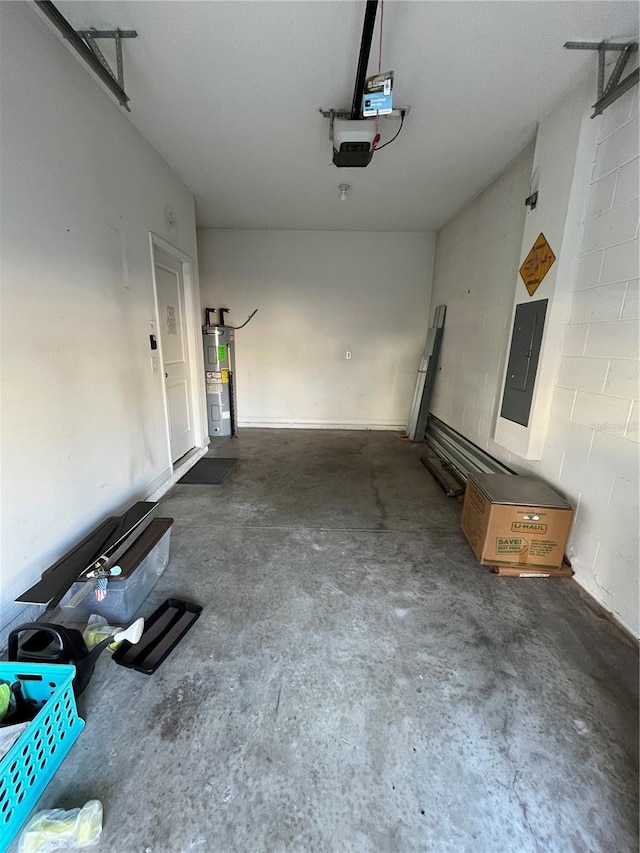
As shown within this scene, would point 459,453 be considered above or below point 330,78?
below

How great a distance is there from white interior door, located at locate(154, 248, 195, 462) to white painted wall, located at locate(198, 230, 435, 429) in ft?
5.29

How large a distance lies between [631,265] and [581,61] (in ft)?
4.11

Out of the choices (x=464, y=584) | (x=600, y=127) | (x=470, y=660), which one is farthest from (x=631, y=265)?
(x=470, y=660)

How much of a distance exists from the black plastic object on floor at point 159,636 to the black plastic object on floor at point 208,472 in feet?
5.48

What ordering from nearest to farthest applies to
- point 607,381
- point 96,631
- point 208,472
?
1. point 96,631
2. point 607,381
3. point 208,472

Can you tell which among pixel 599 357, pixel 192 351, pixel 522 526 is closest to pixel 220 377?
pixel 192 351

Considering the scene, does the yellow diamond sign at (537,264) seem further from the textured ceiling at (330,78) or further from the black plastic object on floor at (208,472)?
the black plastic object on floor at (208,472)

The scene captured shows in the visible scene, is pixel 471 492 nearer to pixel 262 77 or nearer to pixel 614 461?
pixel 614 461

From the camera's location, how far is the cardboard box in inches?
80.5

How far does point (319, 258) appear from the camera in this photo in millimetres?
5039

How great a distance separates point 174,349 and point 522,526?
3.53 m

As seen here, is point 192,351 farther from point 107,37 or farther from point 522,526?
point 522,526

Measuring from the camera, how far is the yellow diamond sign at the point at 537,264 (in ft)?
7.39

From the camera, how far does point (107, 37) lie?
1.79m
